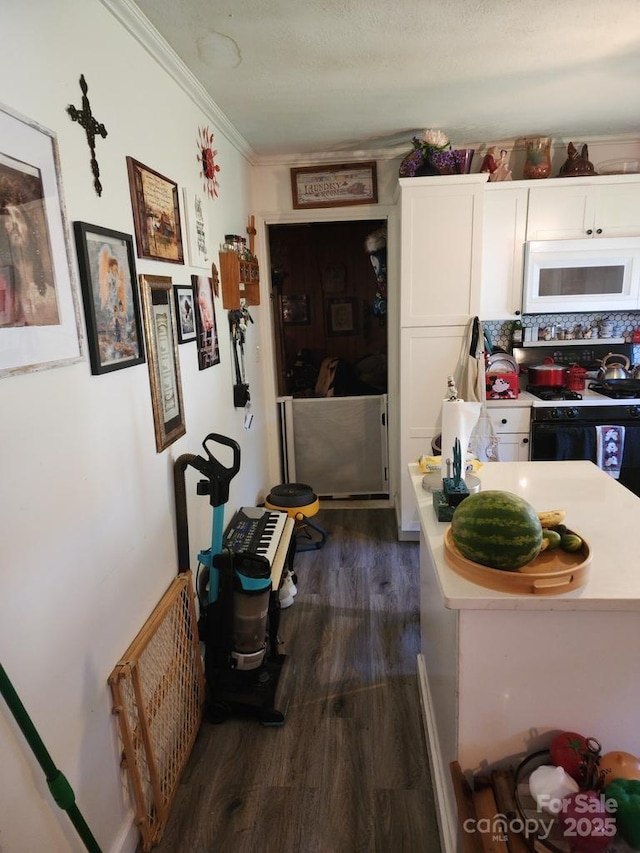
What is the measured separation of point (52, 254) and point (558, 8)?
1.84 metres

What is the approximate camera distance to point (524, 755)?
1.28 meters

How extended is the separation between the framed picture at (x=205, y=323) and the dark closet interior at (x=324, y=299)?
237 cm

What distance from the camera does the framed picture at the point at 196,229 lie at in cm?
217

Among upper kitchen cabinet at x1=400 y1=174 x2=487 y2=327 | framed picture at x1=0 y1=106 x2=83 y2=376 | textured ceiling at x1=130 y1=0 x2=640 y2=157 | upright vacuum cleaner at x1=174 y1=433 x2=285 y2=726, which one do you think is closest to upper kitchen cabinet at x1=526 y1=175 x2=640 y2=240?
textured ceiling at x1=130 y1=0 x2=640 y2=157

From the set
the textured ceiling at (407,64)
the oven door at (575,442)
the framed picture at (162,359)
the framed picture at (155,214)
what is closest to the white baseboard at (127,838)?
the framed picture at (162,359)

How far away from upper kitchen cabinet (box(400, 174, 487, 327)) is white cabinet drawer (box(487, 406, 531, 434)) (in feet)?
2.02

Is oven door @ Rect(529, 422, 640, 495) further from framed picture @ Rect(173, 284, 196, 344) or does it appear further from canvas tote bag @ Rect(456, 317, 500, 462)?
framed picture @ Rect(173, 284, 196, 344)

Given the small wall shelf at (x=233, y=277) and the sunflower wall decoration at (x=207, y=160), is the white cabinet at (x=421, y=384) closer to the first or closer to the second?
the small wall shelf at (x=233, y=277)

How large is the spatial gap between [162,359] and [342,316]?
142 inches

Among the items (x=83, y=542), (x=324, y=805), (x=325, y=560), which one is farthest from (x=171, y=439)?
(x=325, y=560)

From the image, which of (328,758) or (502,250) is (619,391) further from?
(328,758)

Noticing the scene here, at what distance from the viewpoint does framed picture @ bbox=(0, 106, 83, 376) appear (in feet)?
3.46

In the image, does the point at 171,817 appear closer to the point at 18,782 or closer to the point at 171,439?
the point at 18,782

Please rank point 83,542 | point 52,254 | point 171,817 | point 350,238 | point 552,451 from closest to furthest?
point 52,254, point 83,542, point 171,817, point 552,451, point 350,238
